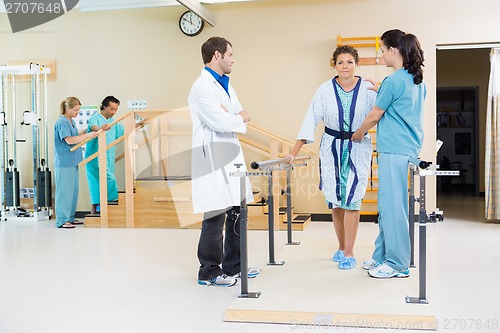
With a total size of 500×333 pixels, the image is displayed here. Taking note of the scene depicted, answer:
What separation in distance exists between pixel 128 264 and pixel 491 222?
14.7 ft

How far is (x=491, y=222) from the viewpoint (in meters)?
6.61

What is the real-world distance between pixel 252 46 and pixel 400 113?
3.92 metres

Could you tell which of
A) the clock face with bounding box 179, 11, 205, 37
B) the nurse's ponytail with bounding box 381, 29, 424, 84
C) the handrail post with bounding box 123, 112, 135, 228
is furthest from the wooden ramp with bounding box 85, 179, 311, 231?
the nurse's ponytail with bounding box 381, 29, 424, 84

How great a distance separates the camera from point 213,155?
3471 mm

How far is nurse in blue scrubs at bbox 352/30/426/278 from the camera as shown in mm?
3336

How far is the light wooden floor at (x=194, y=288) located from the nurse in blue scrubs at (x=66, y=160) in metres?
1.22

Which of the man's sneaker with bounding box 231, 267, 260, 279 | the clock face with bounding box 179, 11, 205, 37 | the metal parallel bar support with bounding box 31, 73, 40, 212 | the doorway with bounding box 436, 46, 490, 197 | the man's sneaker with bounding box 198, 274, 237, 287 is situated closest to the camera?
the man's sneaker with bounding box 198, 274, 237, 287

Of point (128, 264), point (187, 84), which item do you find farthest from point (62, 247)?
point (187, 84)

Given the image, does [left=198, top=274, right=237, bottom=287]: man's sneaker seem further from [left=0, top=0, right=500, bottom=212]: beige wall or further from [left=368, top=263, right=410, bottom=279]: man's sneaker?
[left=0, top=0, right=500, bottom=212]: beige wall

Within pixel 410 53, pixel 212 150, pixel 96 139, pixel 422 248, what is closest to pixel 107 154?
pixel 96 139

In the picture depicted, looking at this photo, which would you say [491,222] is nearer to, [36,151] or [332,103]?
[332,103]

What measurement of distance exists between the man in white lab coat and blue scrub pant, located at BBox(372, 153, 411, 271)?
35.1 inches

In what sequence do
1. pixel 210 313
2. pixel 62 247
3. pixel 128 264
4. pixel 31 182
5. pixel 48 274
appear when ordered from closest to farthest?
pixel 210 313, pixel 48 274, pixel 128 264, pixel 62 247, pixel 31 182

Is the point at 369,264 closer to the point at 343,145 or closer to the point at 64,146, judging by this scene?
the point at 343,145
